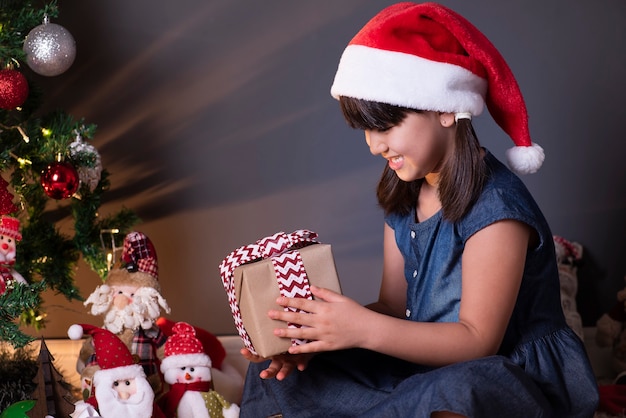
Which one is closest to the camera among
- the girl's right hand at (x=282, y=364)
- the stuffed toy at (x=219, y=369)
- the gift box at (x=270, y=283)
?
the gift box at (x=270, y=283)

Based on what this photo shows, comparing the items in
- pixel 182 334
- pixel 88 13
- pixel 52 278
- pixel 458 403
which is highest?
pixel 88 13

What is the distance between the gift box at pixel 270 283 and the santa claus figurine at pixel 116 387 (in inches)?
14.4

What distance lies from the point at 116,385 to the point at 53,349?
804mm

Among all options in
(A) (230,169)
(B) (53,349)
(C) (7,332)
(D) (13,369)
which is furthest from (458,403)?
(B) (53,349)

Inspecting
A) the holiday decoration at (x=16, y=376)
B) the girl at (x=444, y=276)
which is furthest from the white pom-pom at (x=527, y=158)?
the holiday decoration at (x=16, y=376)

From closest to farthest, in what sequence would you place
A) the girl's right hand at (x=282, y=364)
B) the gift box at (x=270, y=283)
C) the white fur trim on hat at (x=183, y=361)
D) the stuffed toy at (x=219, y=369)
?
the gift box at (x=270, y=283) → the girl's right hand at (x=282, y=364) → the white fur trim on hat at (x=183, y=361) → the stuffed toy at (x=219, y=369)

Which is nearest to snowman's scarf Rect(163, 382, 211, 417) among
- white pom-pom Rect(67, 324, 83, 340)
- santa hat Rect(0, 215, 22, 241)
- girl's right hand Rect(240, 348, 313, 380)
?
white pom-pom Rect(67, 324, 83, 340)

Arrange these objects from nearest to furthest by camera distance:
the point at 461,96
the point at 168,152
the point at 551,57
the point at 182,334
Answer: the point at 461,96 → the point at 182,334 → the point at 551,57 → the point at 168,152

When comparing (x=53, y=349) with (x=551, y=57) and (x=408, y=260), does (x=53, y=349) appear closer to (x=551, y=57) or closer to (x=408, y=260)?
(x=408, y=260)

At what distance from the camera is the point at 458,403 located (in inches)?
37.6

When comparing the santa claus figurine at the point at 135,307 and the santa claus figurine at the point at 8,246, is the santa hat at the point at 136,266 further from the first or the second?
the santa claus figurine at the point at 8,246

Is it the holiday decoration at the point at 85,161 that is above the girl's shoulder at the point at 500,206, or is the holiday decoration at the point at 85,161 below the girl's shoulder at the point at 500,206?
above

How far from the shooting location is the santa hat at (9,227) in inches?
60.1

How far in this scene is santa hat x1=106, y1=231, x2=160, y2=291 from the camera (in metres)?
1.62
